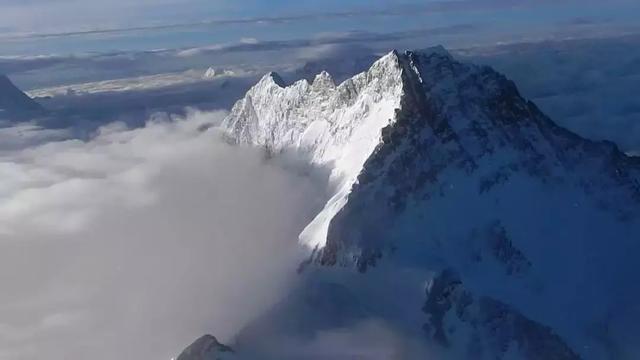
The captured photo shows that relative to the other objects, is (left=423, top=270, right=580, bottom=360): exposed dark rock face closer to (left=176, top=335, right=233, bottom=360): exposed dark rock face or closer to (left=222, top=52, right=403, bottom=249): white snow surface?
(left=222, top=52, right=403, bottom=249): white snow surface

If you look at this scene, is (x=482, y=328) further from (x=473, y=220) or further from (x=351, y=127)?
(x=351, y=127)

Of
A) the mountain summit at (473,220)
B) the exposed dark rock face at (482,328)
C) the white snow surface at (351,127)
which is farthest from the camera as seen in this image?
the white snow surface at (351,127)

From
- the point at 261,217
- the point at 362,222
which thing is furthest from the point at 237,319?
the point at 261,217

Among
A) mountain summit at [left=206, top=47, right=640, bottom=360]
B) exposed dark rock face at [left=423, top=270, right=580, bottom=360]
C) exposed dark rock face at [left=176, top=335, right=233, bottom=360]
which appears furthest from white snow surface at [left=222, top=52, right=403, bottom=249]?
exposed dark rock face at [left=176, top=335, right=233, bottom=360]

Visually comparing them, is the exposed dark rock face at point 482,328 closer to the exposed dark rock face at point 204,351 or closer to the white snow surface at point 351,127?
the white snow surface at point 351,127

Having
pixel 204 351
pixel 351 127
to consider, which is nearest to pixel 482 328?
pixel 204 351

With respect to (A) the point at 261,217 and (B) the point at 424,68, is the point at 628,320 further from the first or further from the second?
(A) the point at 261,217

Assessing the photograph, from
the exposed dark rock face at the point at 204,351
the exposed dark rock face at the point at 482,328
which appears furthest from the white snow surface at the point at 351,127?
the exposed dark rock face at the point at 204,351

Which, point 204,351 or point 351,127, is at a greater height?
point 351,127
